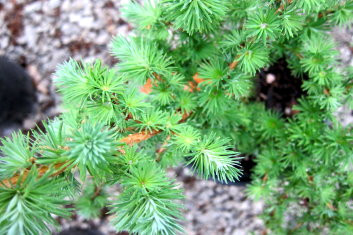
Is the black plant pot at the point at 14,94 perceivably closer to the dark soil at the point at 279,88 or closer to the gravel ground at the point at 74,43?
the gravel ground at the point at 74,43

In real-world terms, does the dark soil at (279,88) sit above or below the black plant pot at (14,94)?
above

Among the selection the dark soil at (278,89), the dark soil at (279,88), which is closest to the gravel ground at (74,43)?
the dark soil at (278,89)

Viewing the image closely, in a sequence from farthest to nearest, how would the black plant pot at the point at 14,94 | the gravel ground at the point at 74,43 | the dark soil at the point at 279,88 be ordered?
the gravel ground at the point at 74,43, the black plant pot at the point at 14,94, the dark soil at the point at 279,88

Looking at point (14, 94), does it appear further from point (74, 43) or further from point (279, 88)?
point (279, 88)

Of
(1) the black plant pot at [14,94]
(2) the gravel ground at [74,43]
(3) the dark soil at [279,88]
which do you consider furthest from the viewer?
(2) the gravel ground at [74,43]

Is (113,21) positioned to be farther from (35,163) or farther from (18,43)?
(35,163)

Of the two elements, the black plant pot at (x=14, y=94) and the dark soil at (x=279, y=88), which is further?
the black plant pot at (x=14, y=94)

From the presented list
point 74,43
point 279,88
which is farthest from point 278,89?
point 74,43
